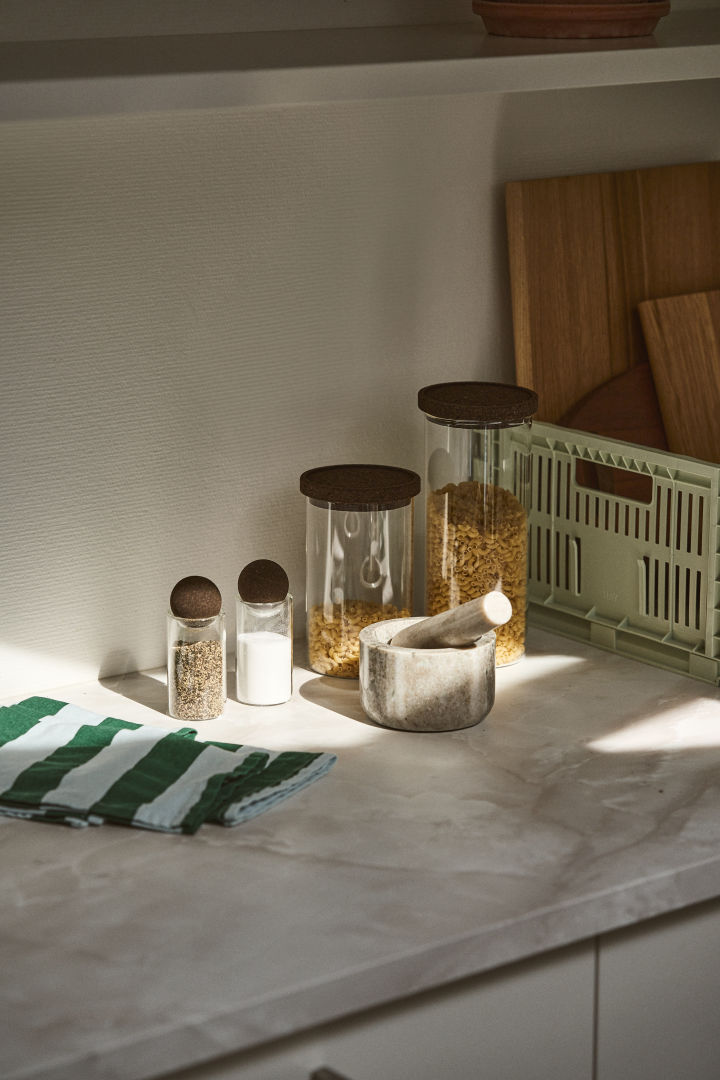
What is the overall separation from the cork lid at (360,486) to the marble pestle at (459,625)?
0.52ft

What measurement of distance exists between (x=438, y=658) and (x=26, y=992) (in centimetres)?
53

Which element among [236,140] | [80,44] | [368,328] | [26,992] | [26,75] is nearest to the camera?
[26,992]

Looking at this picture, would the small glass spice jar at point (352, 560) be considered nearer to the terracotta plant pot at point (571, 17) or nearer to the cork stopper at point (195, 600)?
the cork stopper at point (195, 600)

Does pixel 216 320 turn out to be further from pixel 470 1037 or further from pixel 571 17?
pixel 470 1037

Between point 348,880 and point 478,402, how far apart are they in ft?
2.06

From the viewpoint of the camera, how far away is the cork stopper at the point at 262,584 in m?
1.37

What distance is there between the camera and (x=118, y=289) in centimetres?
139

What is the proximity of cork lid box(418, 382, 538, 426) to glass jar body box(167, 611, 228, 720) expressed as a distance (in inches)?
13.1

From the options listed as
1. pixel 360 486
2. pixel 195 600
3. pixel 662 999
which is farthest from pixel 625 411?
pixel 662 999

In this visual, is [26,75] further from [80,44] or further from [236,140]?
[236,140]

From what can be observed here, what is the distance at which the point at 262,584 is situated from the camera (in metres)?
1.37

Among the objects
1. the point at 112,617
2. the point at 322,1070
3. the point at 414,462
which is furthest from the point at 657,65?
the point at 322,1070

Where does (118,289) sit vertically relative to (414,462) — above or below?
above

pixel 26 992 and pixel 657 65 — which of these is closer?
pixel 26 992
